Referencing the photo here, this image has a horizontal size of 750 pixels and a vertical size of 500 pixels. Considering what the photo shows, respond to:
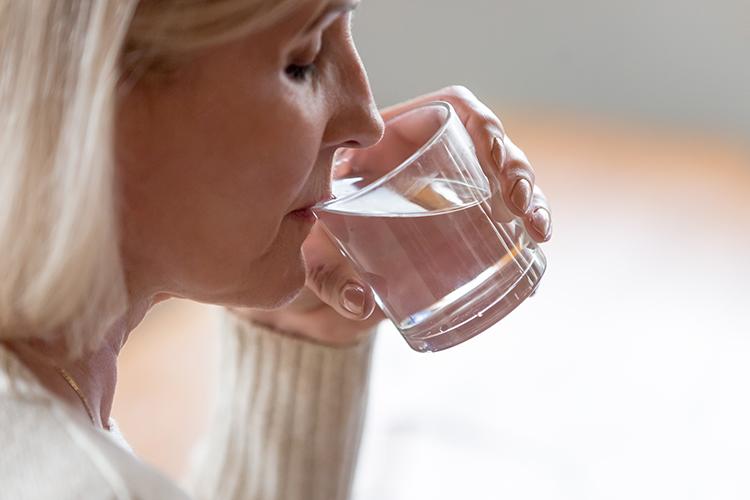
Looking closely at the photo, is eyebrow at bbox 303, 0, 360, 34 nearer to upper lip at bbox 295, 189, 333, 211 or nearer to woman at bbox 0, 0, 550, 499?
woman at bbox 0, 0, 550, 499

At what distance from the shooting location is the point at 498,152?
0.95 metres

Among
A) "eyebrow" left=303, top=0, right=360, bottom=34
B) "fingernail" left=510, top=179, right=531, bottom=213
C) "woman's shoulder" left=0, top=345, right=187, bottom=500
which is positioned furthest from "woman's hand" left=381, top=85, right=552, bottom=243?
"woman's shoulder" left=0, top=345, right=187, bottom=500

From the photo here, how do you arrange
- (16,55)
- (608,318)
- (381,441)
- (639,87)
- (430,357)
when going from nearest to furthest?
(16,55)
(381,441)
(430,357)
(608,318)
(639,87)

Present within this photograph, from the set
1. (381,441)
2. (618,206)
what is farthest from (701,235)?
(381,441)

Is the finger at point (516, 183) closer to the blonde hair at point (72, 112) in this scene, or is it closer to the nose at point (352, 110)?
the nose at point (352, 110)

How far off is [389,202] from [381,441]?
0.84 metres

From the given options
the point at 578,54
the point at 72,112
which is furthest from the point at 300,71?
the point at 578,54

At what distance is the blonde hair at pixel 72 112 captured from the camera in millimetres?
642

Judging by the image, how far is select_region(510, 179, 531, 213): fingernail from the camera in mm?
898

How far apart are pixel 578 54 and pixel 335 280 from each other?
2126 mm

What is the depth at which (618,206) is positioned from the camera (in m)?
2.29

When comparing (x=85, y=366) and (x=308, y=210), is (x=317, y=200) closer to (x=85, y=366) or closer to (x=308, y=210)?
(x=308, y=210)

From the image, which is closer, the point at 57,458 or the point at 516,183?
the point at 57,458

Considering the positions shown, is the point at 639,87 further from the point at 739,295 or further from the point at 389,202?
the point at 389,202
